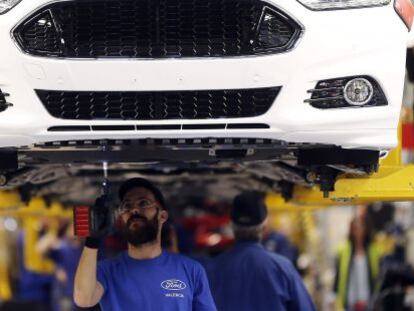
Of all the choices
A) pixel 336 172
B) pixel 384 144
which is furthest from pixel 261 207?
pixel 384 144

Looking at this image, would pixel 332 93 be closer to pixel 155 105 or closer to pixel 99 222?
pixel 155 105

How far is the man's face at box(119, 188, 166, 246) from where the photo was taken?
588 centimetres

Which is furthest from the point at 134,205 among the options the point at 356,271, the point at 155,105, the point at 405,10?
the point at 356,271

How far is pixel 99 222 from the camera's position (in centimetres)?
563

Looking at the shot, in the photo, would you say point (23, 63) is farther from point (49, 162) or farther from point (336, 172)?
point (336, 172)

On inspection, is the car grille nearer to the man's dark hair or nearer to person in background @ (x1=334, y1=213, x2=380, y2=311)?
the man's dark hair

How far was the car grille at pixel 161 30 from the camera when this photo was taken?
525 cm

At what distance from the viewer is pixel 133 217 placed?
5.92 meters

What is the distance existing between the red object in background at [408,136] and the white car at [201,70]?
7.38 ft

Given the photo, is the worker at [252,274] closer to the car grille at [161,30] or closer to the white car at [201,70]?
the white car at [201,70]

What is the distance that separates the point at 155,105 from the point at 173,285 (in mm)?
1062

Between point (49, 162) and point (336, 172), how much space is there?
Answer: 149 centimetres

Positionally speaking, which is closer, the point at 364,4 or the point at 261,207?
the point at 364,4

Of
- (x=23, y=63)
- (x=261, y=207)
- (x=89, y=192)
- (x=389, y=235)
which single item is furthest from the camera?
(x=389, y=235)
